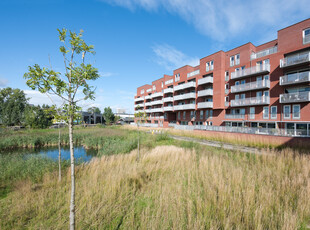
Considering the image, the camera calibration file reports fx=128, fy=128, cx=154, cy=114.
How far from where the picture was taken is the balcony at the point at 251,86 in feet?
65.1

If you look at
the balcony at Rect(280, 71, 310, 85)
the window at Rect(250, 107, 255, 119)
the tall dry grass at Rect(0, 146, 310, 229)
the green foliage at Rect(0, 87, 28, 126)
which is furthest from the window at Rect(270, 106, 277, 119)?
the green foliage at Rect(0, 87, 28, 126)

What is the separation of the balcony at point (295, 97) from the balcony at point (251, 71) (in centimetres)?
474

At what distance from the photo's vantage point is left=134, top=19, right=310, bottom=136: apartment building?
1698cm

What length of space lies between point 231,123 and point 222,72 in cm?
1029

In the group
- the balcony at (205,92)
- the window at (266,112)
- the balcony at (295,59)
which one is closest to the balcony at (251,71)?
the balcony at (295,59)

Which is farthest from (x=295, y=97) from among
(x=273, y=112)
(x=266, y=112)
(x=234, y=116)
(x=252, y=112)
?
(x=234, y=116)

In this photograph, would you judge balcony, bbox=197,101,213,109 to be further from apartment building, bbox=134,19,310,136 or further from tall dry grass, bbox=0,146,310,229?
tall dry grass, bbox=0,146,310,229

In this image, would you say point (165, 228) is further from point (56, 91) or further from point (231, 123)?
point (231, 123)

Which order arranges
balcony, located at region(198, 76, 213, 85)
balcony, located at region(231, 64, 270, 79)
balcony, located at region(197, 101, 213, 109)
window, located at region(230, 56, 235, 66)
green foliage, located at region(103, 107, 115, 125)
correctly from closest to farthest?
1. balcony, located at region(231, 64, 270, 79)
2. window, located at region(230, 56, 235, 66)
3. balcony, located at region(197, 101, 213, 109)
4. balcony, located at region(198, 76, 213, 85)
5. green foliage, located at region(103, 107, 115, 125)

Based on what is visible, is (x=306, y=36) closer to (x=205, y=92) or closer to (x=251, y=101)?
(x=251, y=101)

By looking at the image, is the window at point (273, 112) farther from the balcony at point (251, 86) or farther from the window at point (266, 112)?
the balcony at point (251, 86)

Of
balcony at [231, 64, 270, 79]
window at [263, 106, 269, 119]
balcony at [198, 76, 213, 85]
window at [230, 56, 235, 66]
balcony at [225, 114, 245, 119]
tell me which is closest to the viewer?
balcony at [231, 64, 270, 79]

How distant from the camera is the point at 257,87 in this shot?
20.4 m

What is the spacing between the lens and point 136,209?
3506 millimetres
